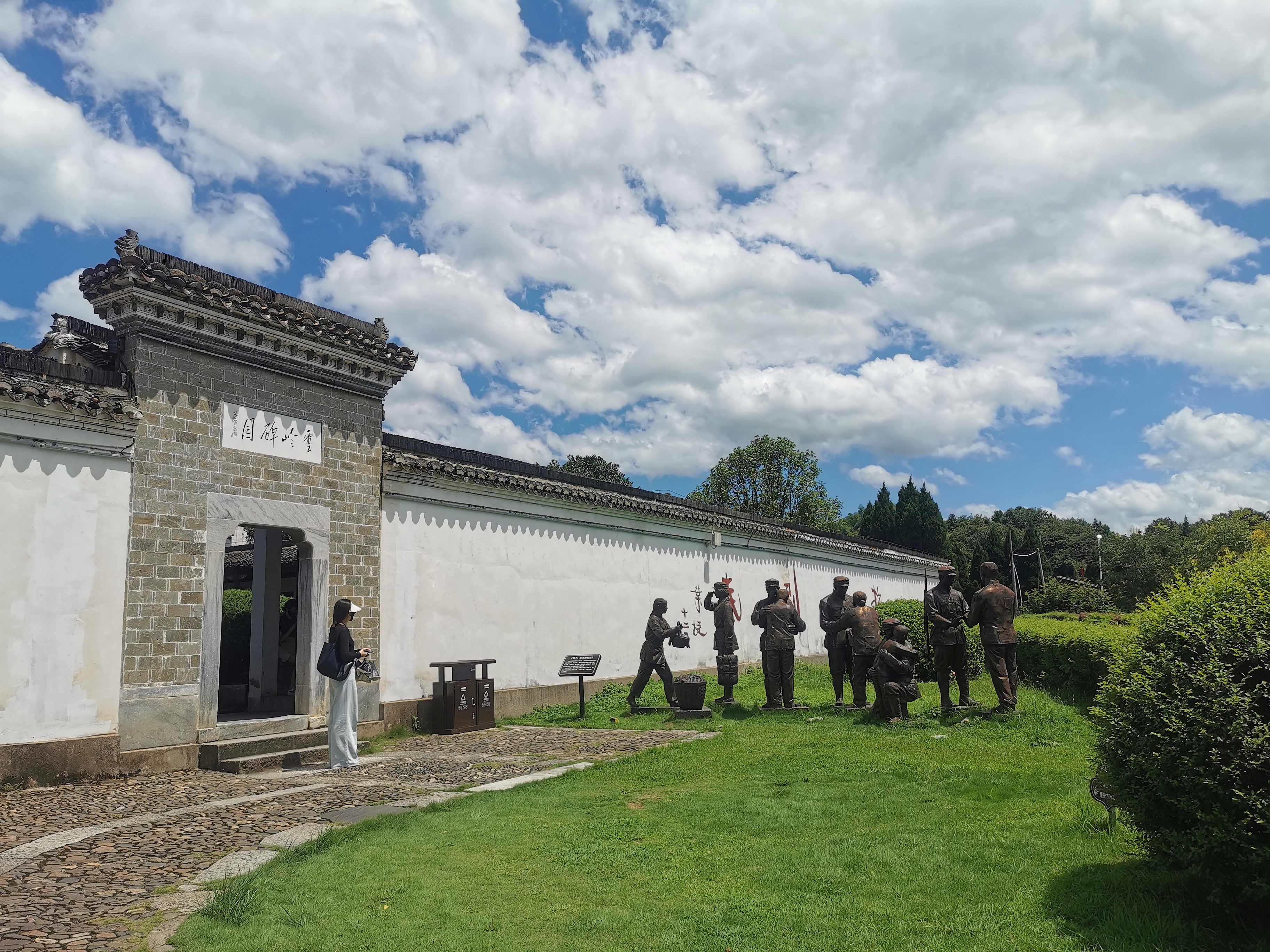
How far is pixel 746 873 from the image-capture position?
217 inches

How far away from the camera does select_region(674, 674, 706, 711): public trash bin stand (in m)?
13.9

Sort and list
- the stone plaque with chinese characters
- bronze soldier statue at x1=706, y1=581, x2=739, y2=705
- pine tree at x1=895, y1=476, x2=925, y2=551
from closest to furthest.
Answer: the stone plaque with chinese characters < bronze soldier statue at x1=706, y1=581, x2=739, y2=705 < pine tree at x1=895, y1=476, x2=925, y2=551

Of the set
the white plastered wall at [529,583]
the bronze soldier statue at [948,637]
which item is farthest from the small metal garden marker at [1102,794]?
the white plastered wall at [529,583]

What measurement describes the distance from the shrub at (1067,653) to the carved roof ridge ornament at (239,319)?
10.9 metres

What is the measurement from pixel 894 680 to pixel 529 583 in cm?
687

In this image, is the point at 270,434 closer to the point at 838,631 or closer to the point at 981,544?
the point at 838,631

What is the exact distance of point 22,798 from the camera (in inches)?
339

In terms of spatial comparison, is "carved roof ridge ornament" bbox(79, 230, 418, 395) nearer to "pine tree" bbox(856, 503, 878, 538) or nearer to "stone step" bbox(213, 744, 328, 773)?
"stone step" bbox(213, 744, 328, 773)

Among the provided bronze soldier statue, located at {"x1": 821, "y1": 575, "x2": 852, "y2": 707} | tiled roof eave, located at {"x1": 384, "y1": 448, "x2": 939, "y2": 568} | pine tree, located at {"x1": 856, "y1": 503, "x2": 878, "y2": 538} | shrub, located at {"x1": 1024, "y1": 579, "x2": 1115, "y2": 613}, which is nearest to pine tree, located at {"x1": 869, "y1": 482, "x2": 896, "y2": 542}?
pine tree, located at {"x1": 856, "y1": 503, "x2": 878, "y2": 538}

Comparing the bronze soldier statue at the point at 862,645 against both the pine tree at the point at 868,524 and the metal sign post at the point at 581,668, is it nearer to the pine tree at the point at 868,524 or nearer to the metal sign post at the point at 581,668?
the metal sign post at the point at 581,668

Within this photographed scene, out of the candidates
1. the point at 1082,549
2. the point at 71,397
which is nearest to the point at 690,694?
the point at 71,397

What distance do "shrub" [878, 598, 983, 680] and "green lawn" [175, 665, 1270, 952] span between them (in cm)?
841

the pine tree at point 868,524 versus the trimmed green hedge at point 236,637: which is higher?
the pine tree at point 868,524

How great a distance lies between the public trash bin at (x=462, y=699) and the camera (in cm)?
1334
